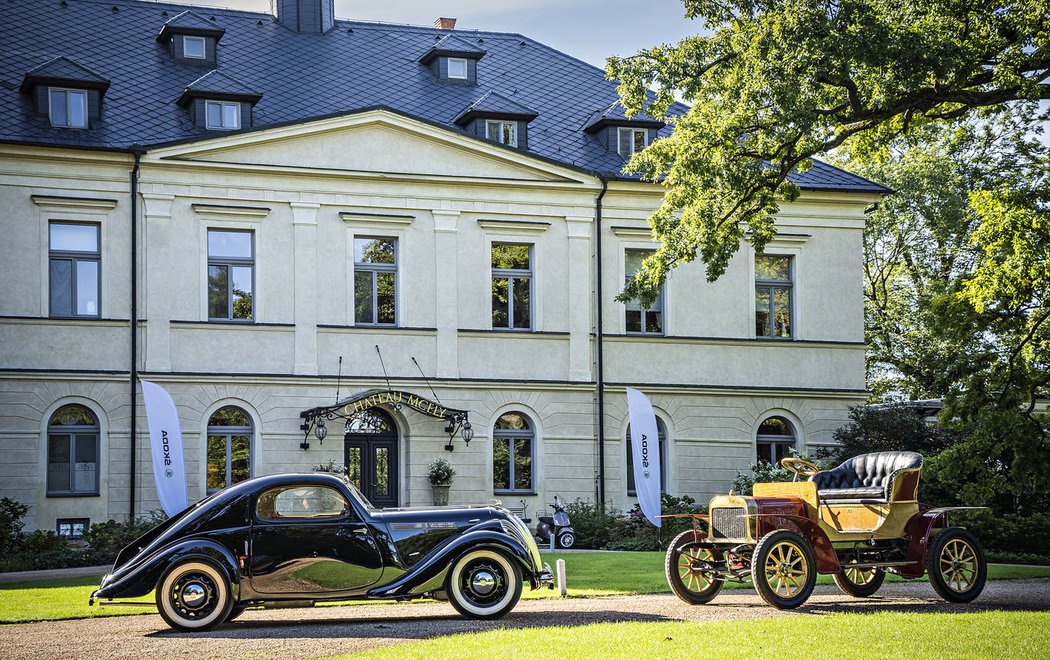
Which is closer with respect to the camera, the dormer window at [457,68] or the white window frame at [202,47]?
the white window frame at [202,47]

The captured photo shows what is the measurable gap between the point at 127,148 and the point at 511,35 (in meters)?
11.9

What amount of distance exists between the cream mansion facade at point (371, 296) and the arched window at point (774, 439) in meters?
0.07

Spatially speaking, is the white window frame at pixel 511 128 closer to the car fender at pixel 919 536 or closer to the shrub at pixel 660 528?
the shrub at pixel 660 528

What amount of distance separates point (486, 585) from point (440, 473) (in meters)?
13.9

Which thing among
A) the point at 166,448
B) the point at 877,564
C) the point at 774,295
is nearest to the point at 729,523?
the point at 877,564

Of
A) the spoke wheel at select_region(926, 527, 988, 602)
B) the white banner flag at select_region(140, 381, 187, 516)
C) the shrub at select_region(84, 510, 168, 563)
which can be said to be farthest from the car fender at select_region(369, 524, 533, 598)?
the white banner flag at select_region(140, 381, 187, 516)

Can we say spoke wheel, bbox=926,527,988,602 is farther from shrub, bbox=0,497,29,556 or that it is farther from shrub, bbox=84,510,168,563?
shrub, bbox=0,497,29,556

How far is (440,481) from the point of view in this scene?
27641mm

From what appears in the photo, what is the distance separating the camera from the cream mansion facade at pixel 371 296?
26312 mm

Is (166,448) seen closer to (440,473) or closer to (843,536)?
(440,473)

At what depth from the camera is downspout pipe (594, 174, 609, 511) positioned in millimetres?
28859

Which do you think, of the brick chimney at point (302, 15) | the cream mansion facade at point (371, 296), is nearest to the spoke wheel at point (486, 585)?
the cream mansion facade at point (371, 296)

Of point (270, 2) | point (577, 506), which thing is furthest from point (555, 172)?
point (270, 2)

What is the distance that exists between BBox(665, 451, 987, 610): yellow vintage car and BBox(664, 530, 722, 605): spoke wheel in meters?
0.01
